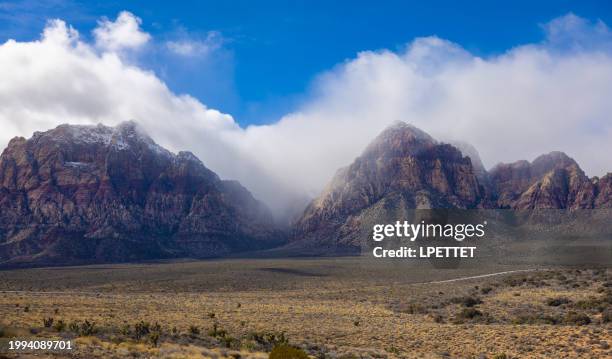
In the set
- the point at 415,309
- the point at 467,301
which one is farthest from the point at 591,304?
the point at 415,309

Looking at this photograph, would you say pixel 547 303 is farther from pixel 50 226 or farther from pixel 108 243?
pixel 50 226

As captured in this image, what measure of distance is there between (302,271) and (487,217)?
290 ft

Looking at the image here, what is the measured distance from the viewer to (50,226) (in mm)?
186750

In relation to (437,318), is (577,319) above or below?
above

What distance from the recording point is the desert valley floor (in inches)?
1068

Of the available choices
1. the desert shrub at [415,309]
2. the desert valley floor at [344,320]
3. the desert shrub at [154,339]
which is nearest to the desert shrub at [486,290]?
the desert valley floor at [344,320]

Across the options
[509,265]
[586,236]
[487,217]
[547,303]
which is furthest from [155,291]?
[487,217]

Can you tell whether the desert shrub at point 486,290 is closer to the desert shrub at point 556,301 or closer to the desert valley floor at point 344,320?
the desert valley floor at point 344,320

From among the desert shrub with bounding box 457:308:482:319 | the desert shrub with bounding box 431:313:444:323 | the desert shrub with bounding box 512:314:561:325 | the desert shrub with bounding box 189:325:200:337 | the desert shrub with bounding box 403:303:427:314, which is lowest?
the desert shrub with bounding box 403:303:427:314

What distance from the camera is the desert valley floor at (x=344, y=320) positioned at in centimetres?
2712

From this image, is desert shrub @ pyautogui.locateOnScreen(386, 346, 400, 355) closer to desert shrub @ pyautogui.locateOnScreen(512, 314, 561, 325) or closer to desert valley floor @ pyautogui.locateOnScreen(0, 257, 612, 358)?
desert valley floor @ pyautogui.locateOnScreen(0, 257, 612, 358)

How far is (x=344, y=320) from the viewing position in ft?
128

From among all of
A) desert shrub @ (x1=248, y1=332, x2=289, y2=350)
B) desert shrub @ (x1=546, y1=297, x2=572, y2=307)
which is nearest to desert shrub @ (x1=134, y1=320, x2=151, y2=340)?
desert shrub @ (x1=248, y1=332, x2=289, y2=350)

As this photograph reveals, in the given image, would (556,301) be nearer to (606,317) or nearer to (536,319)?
(536,319)
